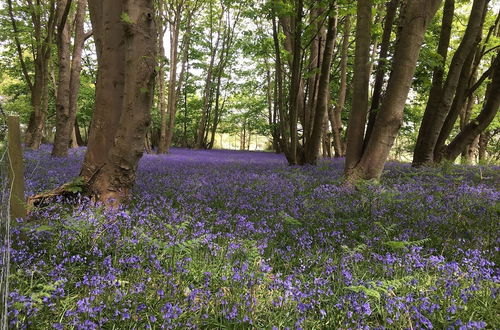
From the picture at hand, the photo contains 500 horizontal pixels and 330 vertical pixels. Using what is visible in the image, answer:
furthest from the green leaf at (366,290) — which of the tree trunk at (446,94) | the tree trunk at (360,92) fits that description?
the tree trunk at (446,94)

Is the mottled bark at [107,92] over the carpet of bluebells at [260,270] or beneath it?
over

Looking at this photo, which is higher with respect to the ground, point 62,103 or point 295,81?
point 295,81

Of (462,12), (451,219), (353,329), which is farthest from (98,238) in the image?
(462,12)

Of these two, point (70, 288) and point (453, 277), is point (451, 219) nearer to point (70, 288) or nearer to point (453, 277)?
point (453, 277)

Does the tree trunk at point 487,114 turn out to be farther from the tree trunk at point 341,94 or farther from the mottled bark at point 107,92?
the mottled bark at point 107,92

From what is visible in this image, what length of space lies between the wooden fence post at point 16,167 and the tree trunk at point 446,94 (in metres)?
9.59

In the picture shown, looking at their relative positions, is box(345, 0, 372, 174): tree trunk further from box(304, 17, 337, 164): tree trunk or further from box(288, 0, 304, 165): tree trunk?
box(304, 17, 337, 164): tree trunk

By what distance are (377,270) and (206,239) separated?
1.55 meters

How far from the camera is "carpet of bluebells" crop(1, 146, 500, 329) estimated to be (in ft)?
6.96

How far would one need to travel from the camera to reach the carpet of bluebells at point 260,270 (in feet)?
6.96

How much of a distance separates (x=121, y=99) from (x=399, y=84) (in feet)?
15.4

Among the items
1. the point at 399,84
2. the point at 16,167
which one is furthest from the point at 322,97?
the point at 16,167

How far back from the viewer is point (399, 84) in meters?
5.76

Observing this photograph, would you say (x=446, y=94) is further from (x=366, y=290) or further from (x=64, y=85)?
(x=64, y=85)
